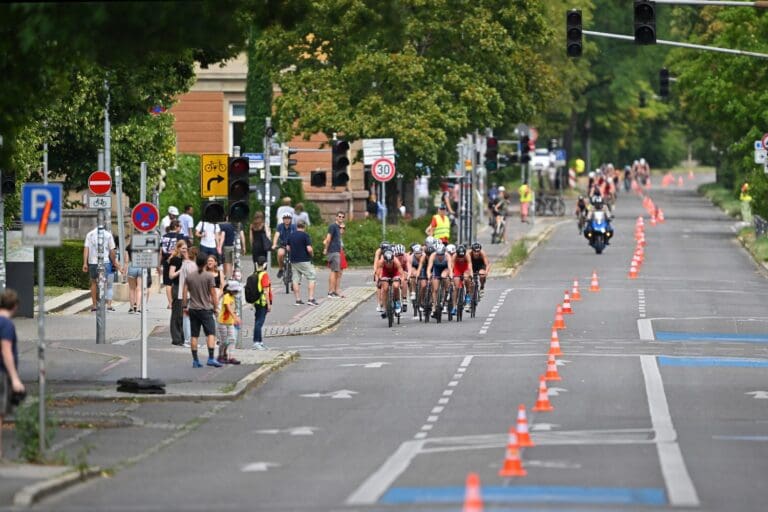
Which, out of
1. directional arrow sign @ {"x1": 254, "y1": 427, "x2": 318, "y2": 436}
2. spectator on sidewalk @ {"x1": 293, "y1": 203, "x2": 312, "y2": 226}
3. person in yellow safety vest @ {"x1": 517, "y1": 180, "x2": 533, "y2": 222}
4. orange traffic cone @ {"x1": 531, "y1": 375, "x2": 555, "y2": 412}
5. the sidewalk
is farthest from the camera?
person in yellow safety vest @ {"x1": 517, "y1": 180, "x2": 533, "y2": 222}

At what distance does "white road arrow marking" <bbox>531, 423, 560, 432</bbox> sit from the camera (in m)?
21.9

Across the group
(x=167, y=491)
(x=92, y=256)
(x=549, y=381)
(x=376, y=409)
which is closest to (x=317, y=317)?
(x=92, y=256)

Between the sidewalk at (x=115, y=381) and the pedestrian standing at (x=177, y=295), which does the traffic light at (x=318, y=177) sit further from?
the pedestrian standing at (x=177, y=295)

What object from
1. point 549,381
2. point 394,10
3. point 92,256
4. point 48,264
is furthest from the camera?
point 48,264

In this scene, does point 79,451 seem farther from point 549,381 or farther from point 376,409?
point 549,381

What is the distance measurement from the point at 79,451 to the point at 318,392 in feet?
20.7

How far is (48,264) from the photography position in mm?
43469

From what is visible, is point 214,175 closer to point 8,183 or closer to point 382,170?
point 8,183

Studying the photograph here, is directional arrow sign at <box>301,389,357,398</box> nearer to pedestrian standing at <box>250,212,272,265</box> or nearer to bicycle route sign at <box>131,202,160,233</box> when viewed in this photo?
bicycle route sign at <box>131,202,160,233</box>

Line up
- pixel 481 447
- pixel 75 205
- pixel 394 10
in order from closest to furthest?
pixel 481 447 → pixel 394 10 → pixel 75 205

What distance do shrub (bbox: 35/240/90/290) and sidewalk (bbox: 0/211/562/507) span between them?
1672 millimetres

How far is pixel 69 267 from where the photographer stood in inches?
1699

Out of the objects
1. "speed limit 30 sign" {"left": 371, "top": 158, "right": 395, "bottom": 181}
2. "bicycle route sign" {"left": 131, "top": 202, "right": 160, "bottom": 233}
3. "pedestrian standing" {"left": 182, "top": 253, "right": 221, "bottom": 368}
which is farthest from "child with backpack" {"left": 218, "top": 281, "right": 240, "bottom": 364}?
"speed limit 30 sign" {"left": 371, "top": 158, "right": 395, "bottom": 181}

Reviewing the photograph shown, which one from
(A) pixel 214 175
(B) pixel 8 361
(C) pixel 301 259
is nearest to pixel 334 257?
→ (C) pixel 301 259
